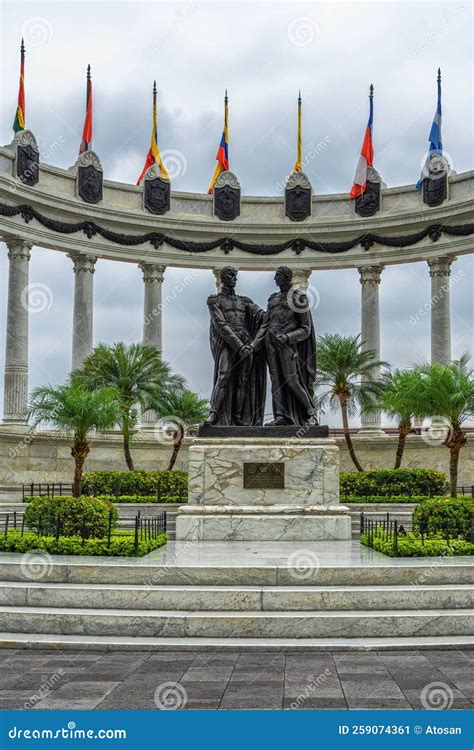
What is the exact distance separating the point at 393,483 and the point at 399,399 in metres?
4.05

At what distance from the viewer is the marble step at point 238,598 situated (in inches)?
547

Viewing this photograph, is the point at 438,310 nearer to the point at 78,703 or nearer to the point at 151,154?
the point at 151,154

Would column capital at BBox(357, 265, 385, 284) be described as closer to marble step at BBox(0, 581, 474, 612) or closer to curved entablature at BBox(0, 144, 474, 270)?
curved entablature at BBox(0, 144, 474, 270)

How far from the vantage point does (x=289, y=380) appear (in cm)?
2294

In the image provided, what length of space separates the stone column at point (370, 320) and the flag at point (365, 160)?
5001 mm


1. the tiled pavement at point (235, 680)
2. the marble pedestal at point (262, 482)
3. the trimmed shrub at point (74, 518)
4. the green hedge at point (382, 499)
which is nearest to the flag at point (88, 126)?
the green hedge at point (382, 499)

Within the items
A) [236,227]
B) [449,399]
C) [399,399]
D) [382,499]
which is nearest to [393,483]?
[382,499]

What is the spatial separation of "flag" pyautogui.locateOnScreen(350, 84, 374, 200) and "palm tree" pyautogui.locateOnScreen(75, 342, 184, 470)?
1866 cm

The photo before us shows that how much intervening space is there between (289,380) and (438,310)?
2813cm

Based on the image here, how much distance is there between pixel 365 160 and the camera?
5309cm

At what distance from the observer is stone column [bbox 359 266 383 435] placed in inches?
1955

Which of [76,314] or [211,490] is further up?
[76,314]

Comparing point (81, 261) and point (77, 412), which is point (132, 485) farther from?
point (81, 261)

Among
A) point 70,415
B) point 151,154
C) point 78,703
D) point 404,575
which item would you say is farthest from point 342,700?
point 151,154
